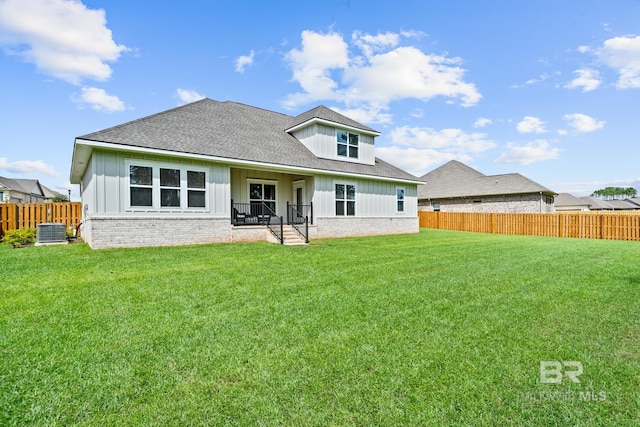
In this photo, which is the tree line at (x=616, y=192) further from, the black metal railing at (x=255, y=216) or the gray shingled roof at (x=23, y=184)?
the gray shingled roof at (x=23, y=184)

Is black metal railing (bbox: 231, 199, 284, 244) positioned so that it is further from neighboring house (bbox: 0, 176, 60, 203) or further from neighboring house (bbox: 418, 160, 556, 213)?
neighboring house (bbox: 0, 176, 60, 203)

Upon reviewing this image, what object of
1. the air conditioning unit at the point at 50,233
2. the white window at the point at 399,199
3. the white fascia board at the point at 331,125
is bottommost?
→ the air conditioning unit at the point at 50,233

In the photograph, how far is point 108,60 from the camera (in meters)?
10.5

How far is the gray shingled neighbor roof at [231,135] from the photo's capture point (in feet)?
35.0

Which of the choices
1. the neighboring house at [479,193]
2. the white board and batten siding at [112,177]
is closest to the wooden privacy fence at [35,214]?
the white board and batten siding at [112,177]

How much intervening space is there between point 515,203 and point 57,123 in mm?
29363

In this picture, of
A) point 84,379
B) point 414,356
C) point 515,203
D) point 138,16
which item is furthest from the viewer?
point 515,203

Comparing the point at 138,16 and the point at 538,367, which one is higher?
the point at 138,16

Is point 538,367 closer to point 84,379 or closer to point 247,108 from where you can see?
point 84,379

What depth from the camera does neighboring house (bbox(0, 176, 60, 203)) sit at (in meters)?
31.5

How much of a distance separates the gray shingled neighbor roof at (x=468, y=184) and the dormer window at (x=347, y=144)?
13961 millimetres

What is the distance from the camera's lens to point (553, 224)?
18.6m

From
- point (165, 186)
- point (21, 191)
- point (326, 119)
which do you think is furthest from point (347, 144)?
point (21, 191)

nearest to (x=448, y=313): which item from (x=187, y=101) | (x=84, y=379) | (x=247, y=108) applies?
(x=84, y=379)
